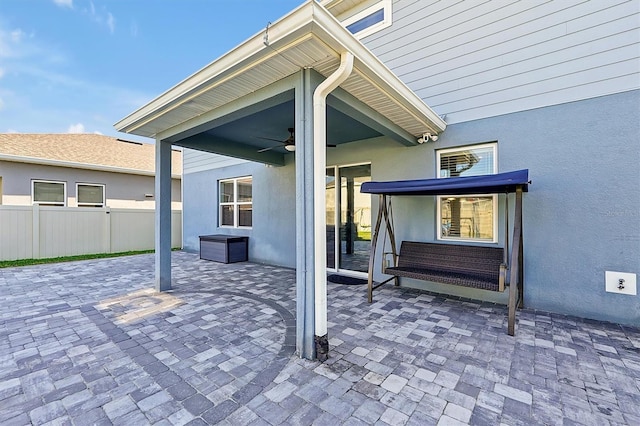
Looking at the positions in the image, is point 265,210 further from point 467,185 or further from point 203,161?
point 467,185

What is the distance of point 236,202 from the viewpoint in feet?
25.9

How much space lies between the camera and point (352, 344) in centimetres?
269

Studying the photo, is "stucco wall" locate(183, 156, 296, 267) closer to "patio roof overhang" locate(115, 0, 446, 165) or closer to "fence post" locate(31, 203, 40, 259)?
"patio roof overhang" locate(115, 0, 446, 165)

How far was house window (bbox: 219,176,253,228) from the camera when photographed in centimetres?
760

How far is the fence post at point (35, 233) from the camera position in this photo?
734 cm

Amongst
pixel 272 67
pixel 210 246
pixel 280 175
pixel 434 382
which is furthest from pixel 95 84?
pixel 434 382

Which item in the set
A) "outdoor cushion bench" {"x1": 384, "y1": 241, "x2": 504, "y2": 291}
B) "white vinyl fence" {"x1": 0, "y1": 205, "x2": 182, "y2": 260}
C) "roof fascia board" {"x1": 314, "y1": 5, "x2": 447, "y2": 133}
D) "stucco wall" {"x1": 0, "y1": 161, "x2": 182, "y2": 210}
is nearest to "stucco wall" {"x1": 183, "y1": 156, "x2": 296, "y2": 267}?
"white vinyl fence" {"x1": 0, "y1": 205, "x2": 182, "y2": 260}

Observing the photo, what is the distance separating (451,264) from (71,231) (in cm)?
1000

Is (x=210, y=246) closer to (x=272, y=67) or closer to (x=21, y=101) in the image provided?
(x=272, y=67)

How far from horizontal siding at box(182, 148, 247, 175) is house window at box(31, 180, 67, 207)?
423cm

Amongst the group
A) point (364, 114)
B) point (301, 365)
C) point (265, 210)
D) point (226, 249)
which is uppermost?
point (364, 114)

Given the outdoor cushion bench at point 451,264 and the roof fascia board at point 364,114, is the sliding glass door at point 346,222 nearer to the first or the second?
the outdoor cushion bench at point 451,264

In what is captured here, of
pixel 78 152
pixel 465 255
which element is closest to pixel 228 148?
pixel 465 255

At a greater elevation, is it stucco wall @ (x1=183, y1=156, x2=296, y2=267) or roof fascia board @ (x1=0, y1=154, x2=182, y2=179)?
roof fascia board @ (x1=0, y1=154, x2=182, y2=179)
